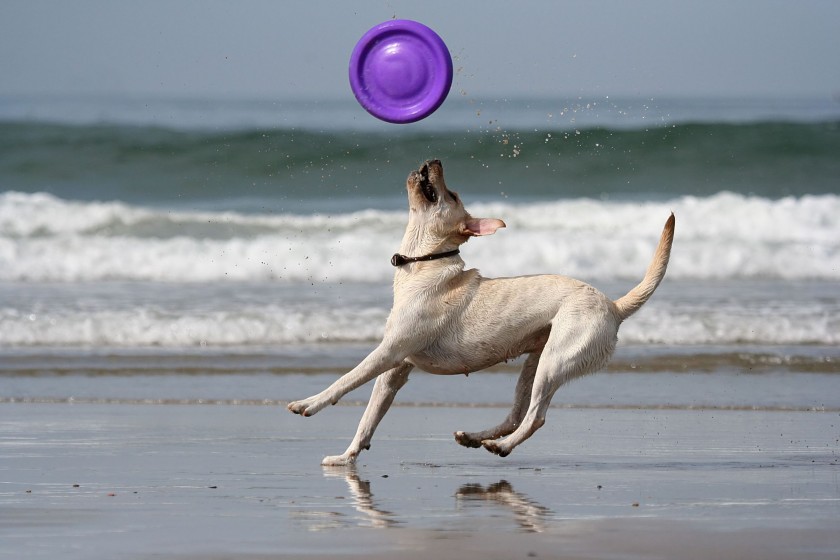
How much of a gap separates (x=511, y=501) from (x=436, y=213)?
70.2 inches

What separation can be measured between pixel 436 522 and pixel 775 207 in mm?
16772

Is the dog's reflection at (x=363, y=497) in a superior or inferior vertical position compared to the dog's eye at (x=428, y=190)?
inferior

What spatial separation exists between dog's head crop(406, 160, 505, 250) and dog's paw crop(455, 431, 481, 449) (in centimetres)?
97

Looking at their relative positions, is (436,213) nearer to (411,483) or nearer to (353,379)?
(353,379)

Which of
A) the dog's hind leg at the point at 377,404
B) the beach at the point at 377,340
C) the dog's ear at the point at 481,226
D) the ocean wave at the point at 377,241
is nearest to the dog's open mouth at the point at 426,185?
the dog's ear at the point at 481,226

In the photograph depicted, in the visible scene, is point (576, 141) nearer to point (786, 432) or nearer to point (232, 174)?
point (232, 174)

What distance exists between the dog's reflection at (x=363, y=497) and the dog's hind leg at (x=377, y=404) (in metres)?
0.19

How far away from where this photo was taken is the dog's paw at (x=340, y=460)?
7.05 meters

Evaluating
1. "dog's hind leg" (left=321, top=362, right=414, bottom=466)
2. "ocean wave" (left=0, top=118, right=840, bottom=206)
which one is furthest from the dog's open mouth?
"ocean wave" (left=0, top=118, right=840, bottom=206)

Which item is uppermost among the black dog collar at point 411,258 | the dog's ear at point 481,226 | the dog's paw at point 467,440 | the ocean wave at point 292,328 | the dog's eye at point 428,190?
the dog's eye at point 428,190

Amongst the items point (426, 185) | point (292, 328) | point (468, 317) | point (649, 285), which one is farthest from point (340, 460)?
point (292, 328)

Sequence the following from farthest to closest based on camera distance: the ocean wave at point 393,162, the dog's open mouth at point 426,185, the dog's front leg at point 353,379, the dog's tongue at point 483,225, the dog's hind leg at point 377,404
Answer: the ocean wave at point 393,162
the dog's hind leg at point 377,404
the dog's open mouth at point 426,185
the dog's tongue at point 483,225
the dog's front leg at point 353,379

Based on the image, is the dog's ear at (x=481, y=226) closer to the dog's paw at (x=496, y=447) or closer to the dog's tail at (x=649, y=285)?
the dog's tail at (x=649, y=285)

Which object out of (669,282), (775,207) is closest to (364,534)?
(669,282)
